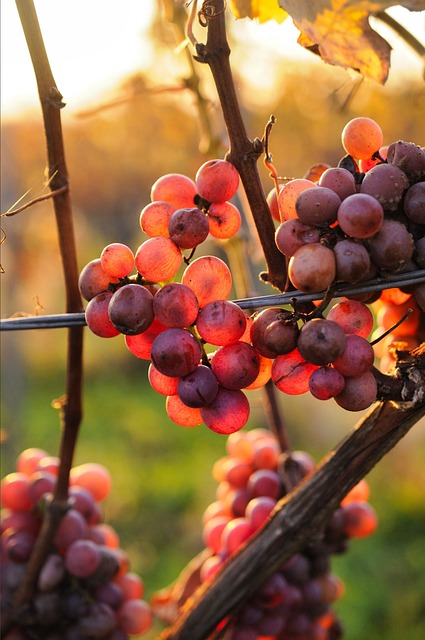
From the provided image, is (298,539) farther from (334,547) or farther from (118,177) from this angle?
(118,177)

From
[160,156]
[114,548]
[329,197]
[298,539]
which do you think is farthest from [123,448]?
[160,156]

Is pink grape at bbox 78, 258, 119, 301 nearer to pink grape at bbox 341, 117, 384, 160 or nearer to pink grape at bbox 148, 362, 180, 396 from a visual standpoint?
pink grape at bbox 148, 362, 180, 396

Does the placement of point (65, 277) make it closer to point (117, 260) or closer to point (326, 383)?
point (117, 260)

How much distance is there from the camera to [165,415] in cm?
445

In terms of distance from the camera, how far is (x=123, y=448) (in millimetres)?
3840

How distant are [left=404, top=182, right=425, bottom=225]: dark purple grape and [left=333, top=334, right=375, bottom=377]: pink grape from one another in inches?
3.7

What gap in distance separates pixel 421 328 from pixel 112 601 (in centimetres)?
53


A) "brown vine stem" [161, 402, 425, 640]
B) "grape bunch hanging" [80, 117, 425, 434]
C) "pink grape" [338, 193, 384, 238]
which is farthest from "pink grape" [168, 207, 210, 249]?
"brown vine stem" [161, 402, 425, 640]

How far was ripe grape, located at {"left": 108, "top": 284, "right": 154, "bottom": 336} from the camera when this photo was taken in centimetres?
45

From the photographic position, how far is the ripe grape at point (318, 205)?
447 millimetres

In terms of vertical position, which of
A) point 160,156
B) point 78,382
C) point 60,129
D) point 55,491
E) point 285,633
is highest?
point 160,156

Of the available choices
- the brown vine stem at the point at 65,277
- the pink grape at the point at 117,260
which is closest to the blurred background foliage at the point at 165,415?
the brown vine stem at the point at 65,277

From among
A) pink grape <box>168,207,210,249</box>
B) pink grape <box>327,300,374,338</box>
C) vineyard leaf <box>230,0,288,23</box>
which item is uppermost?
vineyard leaf <box>230,0,288,23</box>

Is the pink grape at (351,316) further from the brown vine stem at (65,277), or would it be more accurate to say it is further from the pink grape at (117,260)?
the brown vine stem at (65,277)
